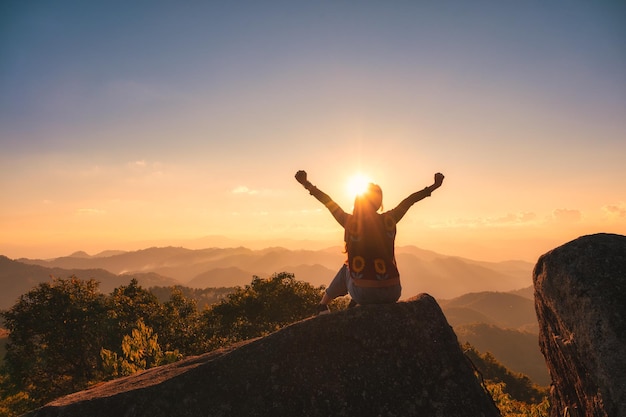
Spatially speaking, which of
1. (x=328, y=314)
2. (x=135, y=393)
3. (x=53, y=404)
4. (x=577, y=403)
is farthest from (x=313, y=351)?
(x=577, y=403)

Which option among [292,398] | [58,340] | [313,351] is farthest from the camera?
[58,340]

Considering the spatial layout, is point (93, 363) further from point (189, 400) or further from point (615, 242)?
point (615, 242)

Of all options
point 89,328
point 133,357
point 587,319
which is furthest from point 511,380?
point 133,357

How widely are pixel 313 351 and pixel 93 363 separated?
40.7 meters

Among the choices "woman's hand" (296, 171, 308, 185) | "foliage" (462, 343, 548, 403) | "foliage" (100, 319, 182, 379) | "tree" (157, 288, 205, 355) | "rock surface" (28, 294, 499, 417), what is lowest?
"foliage" (462, 343, 548, 403)

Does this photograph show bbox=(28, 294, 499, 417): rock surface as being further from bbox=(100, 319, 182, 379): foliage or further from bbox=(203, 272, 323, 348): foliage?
bbox=(203, 272, 323, 348): foliage

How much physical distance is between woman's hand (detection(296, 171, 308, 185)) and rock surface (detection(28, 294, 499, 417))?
104 inches

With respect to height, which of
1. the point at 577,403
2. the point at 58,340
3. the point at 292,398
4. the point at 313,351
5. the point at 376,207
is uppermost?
the point at 376,207

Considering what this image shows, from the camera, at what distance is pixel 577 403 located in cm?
739

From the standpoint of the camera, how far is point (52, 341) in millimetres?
34125

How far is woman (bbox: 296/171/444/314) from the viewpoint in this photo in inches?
248

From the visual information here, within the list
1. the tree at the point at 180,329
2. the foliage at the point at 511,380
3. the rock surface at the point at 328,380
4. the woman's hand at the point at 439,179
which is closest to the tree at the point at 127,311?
the tree at the point at 180,329

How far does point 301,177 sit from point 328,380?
360 centimetres

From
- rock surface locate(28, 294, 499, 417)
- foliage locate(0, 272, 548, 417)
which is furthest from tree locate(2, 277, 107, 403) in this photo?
rock surface locate(28, 294, 499, 417)
